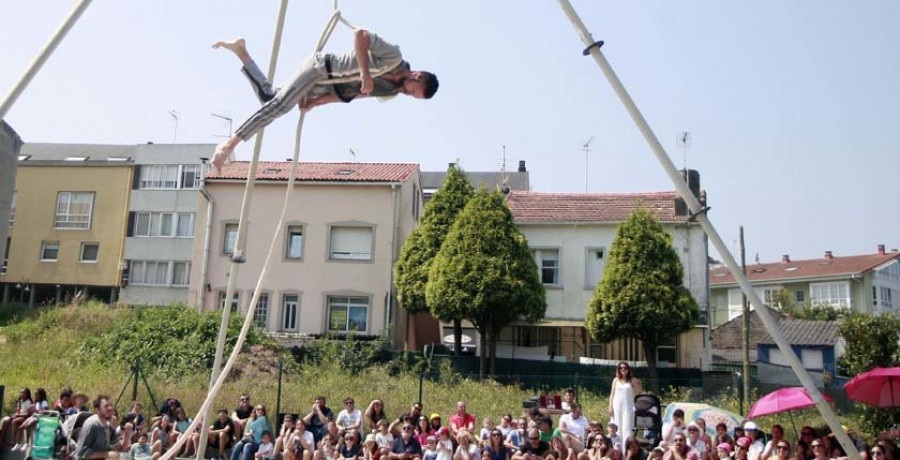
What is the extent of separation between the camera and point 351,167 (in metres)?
27.6

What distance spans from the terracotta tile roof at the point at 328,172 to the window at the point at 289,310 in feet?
11.9

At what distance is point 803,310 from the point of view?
41344mm

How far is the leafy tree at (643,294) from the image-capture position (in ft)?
68.9

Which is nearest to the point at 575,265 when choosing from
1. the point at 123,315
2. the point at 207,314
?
the point at 207,314

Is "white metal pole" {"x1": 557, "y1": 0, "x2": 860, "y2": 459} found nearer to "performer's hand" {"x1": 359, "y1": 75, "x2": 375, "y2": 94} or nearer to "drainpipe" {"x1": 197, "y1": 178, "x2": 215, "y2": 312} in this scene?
"performer's hand" {"x1": 359, "y1": 75, "x2": 375, "y2": 94}

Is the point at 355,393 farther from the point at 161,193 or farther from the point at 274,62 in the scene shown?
the point at 161,193

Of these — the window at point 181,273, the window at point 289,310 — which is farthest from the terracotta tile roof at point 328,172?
the window at point 181,273

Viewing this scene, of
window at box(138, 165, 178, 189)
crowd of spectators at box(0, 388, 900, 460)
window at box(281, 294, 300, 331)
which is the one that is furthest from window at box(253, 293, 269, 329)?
crowd of spectators at box(0, 388, 900, 460)

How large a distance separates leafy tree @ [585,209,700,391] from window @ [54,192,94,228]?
772 inches

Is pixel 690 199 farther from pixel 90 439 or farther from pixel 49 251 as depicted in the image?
pixel 49 251

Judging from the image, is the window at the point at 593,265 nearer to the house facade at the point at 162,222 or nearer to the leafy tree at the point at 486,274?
the leafy tree at the point at 486,274

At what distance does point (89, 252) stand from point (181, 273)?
4.37m

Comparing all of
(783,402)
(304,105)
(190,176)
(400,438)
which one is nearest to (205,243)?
(190,176)

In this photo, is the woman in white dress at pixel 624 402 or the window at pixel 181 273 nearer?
the woman in white dress at pixel 624 402
